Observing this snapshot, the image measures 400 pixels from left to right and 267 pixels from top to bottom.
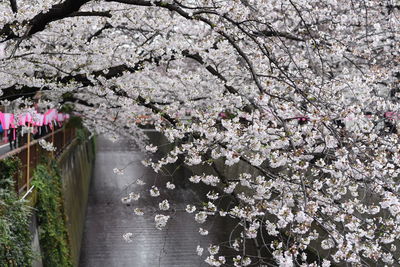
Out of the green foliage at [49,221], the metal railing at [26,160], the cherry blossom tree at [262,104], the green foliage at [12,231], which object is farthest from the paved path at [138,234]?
the green foliage at [12,231]

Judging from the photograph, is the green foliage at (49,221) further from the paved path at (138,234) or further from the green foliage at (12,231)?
the green foliage at (12,231)

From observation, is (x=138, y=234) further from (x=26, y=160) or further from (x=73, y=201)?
(x=26, y=160)

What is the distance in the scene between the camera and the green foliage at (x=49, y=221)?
8.52 m

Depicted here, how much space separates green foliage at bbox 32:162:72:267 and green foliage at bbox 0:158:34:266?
2.11 metres

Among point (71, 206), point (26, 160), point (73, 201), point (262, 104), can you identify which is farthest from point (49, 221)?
point (73, 201)

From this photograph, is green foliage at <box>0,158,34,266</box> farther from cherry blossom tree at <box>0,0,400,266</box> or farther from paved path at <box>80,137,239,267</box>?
paved path at <box>80,137,239,267</box>

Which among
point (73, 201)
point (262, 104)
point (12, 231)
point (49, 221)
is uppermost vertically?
point (262, 104)

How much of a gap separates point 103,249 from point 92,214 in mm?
4570

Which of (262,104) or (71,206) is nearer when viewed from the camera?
(262,104)

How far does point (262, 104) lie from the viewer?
4.49 metres

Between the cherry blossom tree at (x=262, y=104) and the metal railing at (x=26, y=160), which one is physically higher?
the cherry blossom tree at (x=262, y=104)

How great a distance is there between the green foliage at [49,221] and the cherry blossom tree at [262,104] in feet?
6.25

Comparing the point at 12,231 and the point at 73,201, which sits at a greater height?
the point at 12,231

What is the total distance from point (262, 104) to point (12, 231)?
3.47 meters
